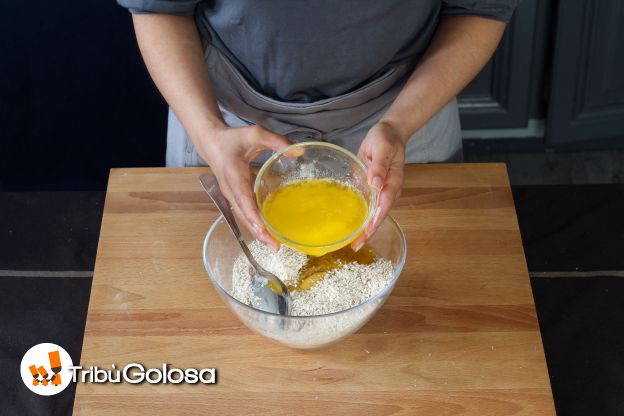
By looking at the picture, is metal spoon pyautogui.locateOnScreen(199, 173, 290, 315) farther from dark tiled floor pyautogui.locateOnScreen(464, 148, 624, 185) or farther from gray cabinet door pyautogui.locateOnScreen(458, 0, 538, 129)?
dark tiled floor pyautogui.locateOnScreen(464, 148, 624, 185)

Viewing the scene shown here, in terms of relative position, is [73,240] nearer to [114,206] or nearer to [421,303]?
[114,206]

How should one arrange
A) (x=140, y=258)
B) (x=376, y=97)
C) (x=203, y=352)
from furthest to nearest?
(x=376, y=97), (x=140, y=258), (x=203, y=352)

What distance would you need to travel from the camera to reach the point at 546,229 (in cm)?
146

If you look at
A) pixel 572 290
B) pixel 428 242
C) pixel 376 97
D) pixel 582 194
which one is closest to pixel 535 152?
pixel 582 194

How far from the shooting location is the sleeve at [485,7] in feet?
3.76

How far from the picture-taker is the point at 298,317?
809 millimetres

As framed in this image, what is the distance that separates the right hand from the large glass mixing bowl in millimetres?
45

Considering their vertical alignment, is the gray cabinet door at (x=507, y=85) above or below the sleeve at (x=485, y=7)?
below

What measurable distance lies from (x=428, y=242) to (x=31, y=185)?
48.4 inches

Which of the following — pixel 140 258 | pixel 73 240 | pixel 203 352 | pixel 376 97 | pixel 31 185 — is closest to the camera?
pixel 203 352

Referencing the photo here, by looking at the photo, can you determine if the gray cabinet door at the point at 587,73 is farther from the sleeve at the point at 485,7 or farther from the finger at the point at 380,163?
the finger at the point at 380,163

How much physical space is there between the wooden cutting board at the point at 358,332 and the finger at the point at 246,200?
0.46ft

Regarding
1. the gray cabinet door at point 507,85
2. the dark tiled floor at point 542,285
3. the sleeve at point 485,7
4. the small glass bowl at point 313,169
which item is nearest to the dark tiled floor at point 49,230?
the dark tiled floor at point 542,285

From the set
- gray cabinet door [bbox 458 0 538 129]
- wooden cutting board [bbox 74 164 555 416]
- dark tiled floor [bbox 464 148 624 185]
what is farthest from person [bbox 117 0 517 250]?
dark tiled floor [bbox 464 148 624 185]
